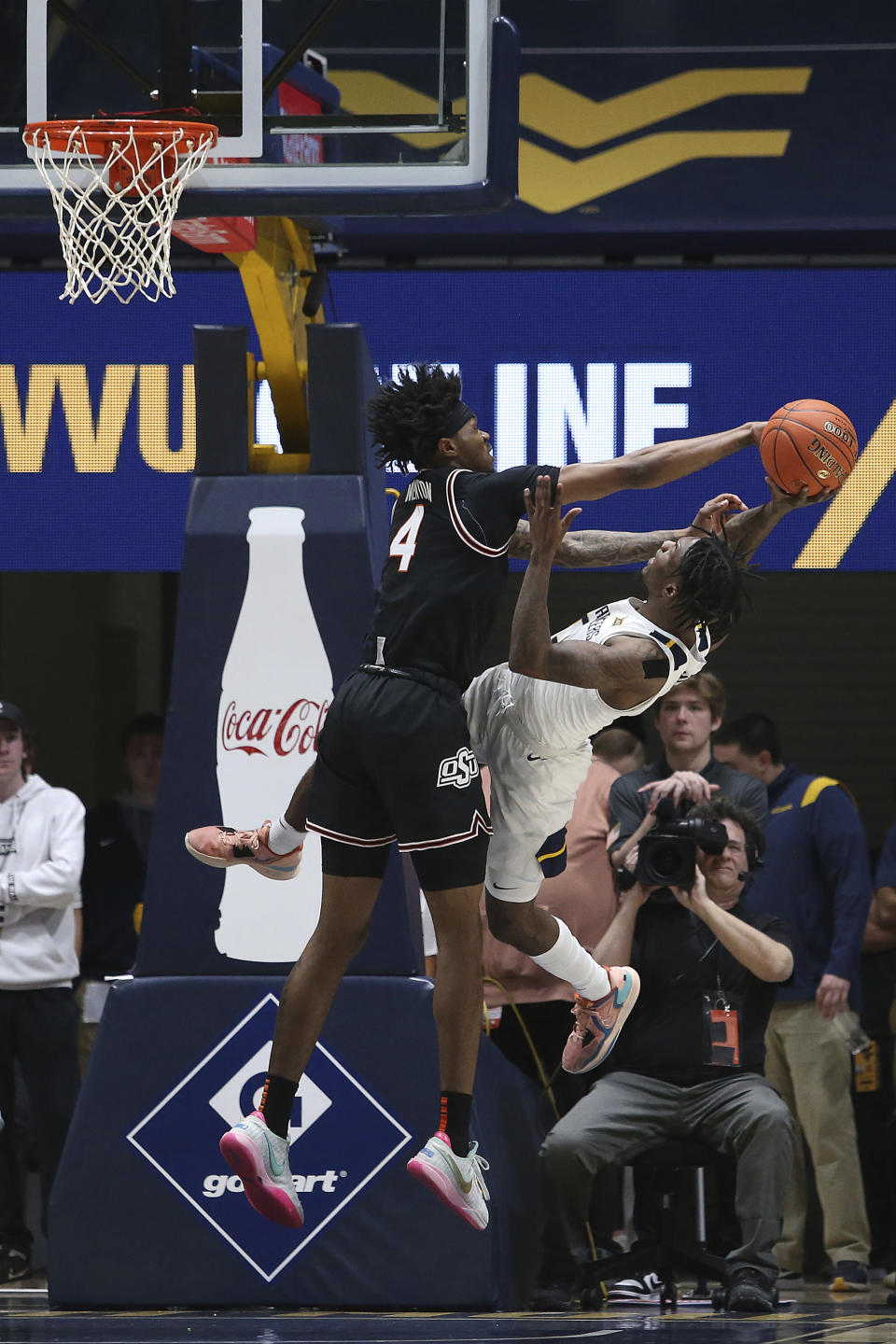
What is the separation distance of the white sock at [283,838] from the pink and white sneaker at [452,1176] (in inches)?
43.4

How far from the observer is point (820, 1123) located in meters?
8.59

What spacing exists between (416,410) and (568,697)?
1.02m

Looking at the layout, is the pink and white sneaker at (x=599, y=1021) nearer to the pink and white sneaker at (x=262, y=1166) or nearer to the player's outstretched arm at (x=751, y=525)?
the pink and white sneaker at (x=262, y=1166)

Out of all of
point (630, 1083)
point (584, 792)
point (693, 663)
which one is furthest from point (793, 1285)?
point (693, 663)

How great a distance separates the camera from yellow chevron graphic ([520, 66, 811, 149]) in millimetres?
10430

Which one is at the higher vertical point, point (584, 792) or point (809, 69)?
point (809, 69)

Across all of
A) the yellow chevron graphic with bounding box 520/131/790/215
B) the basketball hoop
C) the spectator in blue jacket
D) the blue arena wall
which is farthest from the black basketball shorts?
the yellow chevron graphic with bounding box 520/131/790/215

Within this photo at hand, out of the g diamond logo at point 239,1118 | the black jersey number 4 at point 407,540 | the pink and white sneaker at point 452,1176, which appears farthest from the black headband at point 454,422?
the g diamond logo at point 239,1118

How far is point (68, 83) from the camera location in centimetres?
791

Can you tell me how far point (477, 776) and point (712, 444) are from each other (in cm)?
124

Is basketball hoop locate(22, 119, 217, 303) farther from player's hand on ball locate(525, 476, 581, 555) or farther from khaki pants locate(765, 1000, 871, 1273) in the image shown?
Answer: khaki pants locate(765, 1000, 871, 1273)

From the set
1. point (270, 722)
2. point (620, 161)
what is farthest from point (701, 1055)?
point (620, 161)

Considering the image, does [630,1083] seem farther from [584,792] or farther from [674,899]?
[584,792]

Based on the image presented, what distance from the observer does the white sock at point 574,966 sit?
19.9 ft
